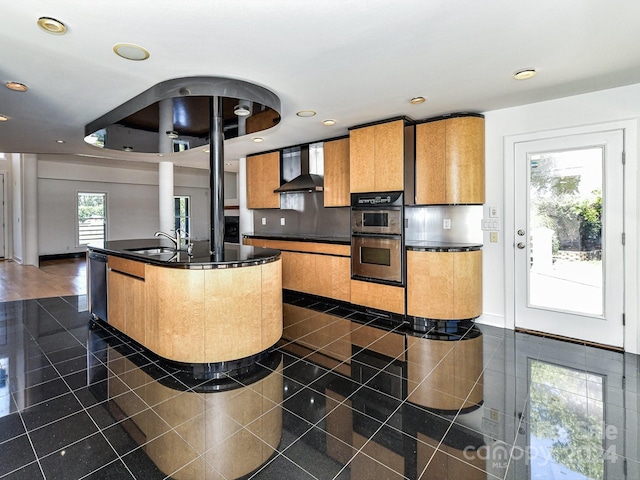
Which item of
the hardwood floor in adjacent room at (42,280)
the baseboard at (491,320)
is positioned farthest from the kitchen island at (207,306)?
the hardwood floor in adjacent room at (42,280)

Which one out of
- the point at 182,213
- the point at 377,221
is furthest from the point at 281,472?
the point at 182,213

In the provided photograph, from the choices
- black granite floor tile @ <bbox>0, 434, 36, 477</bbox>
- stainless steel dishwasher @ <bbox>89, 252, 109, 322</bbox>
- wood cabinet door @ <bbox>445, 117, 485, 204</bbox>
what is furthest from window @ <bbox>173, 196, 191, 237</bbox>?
black granite floor tile @ <bbox>0, 434, 36, 477</bbox>

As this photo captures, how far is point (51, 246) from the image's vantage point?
882 centimetres

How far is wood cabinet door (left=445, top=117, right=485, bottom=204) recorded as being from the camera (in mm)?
3725

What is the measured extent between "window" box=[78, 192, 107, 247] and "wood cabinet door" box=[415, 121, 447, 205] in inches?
345

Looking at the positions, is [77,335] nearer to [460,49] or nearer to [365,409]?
[365,409]

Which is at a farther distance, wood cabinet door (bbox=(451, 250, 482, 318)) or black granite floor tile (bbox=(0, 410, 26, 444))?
wood cabinet door (bbox=(451, 250, 482, 318))

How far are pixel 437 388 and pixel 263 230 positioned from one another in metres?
4.73

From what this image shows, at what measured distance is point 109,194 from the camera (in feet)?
31.2

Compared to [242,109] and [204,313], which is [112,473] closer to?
[204,313]

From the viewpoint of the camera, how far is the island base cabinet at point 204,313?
2633 millimetres

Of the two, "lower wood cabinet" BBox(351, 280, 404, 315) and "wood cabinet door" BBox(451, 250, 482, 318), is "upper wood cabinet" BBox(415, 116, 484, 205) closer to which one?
"wood cabinet door" BBox(451, 250, 482, 318)

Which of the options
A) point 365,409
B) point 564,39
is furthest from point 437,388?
point 564,39

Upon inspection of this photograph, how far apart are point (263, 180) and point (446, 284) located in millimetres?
3681
